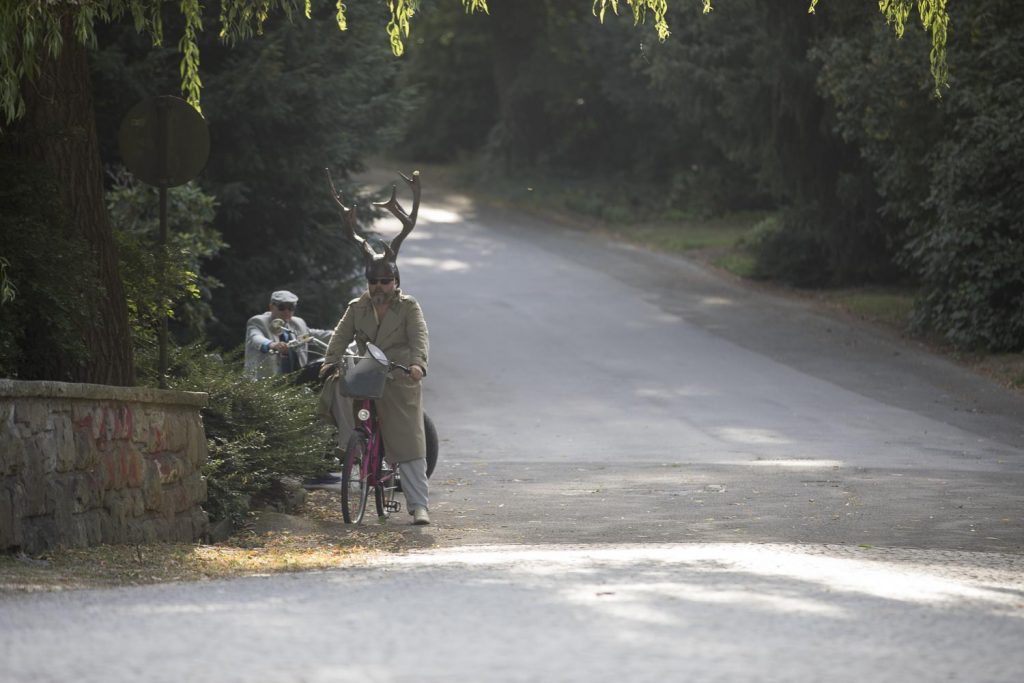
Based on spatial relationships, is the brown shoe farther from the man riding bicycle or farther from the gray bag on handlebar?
the gray bag on handlebar

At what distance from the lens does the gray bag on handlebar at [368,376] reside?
455 inches

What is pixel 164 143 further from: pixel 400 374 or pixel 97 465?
pixel 97 465

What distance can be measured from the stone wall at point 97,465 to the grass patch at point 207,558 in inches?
6.8

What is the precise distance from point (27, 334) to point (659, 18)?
496 centimetres

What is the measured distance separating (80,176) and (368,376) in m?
2.39

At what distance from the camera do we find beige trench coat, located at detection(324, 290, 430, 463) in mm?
11914

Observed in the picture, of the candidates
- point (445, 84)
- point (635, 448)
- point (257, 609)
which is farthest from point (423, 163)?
point (257, 609)

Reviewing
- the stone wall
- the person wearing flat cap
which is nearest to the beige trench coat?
the stone wall

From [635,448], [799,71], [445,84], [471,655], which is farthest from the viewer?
[445,84]

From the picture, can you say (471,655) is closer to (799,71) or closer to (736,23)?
(799,71)

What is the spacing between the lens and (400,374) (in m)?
11.9

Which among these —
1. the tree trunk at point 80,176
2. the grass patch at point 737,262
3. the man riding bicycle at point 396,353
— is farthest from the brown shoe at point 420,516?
the grass patch at point 737,262

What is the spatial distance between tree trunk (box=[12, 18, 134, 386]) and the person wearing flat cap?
3936mm

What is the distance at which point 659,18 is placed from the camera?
11.9 metres
